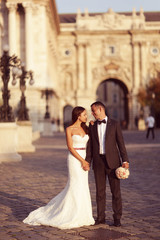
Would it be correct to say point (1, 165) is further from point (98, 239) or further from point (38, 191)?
point (98, 239)

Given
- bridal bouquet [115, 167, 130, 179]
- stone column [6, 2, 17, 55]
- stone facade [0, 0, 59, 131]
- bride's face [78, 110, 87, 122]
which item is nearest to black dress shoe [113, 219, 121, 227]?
bridal bouquet [115, 167, 130, 179]

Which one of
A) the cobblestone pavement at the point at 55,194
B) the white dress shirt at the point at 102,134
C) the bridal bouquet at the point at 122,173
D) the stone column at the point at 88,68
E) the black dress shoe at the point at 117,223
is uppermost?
the stone column at the point at 88,68

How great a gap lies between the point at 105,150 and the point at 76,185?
0.65m

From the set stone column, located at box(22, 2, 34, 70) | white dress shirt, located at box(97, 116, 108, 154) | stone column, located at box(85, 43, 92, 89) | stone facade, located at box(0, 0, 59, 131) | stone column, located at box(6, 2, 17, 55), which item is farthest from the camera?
stone column, located at box(85, 43, 92, 89)

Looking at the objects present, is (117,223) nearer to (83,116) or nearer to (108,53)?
(83,116)

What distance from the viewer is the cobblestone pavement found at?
7.24 metres

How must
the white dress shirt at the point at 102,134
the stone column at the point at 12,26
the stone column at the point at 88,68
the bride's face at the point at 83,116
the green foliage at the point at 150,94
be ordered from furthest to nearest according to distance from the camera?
the stone column at the point at 88,68, the green foliage at the point at 150,94, the stone column at the point at 12,26, the white dress shirt at the point at 102,134, the bride's face at the point at 83,116

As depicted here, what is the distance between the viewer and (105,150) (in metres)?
7.43

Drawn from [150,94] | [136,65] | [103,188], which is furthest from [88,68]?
[103,188]

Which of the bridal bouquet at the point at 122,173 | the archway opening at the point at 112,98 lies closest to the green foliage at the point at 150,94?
the archway opening at the point at 112,98

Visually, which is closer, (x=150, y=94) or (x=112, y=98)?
(x=150, y=94)

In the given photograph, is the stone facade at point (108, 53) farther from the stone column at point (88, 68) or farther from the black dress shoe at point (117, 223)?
the black dress shoe at point (117, 223)

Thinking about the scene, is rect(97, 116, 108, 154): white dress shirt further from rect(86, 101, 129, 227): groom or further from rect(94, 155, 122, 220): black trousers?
rect(94, 155, 122, 220): black trousers

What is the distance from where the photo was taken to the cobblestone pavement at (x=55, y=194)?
7238 mm
